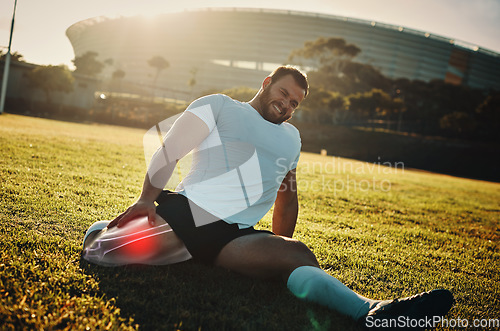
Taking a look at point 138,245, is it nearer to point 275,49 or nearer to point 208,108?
point 208,108

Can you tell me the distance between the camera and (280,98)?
2561 millimetres

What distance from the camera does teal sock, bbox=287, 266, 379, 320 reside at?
206 cm

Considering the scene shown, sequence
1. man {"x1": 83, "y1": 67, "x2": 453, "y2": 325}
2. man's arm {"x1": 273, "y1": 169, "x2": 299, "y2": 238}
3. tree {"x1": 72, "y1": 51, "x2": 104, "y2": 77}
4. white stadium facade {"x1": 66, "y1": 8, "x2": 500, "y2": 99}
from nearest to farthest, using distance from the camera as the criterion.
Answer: man {"x1": 83, "y1": 67, "x2": 453, "y2": 325} < man's arm {"x1": 273, "y1": 169, "x2": 299, "y2": 238} < tree {"x1": 72, "y1": 51, "x2": 104, "y2": 77} < white stadium facade {"x1": 66, "y1": 8, "x2": 500, "y2": 99}

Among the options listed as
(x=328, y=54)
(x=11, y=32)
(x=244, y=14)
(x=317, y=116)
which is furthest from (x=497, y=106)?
(x=244, y=14)

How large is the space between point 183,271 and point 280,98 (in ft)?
4.71

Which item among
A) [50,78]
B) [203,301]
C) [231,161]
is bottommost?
[203,301]

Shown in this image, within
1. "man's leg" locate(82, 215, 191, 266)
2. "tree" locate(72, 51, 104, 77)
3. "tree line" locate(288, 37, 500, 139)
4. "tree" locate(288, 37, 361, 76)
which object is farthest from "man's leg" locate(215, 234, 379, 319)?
"tree" locate(72, 51, 104, 77)

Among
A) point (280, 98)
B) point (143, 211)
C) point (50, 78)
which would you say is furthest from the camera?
point (50, 78)

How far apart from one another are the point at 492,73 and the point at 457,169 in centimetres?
10138

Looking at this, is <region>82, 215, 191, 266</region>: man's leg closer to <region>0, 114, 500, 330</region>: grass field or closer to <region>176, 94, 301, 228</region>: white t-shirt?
<region>0, 114, 500, 330</region>: grass field

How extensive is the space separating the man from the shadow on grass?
0.09 m

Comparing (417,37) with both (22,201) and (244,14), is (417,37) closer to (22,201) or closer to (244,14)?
(244,14)

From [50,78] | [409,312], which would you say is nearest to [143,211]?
[409,312]

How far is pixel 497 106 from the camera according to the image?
1877 inches
